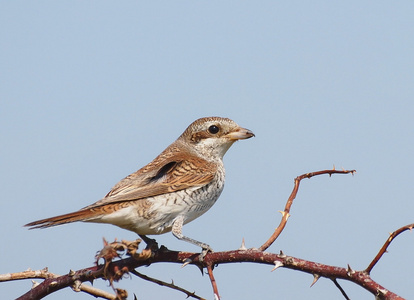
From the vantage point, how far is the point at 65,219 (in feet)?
13.8

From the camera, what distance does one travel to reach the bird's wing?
4.97 meters

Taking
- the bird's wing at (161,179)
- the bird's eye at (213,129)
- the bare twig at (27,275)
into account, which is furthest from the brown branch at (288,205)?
the bird's eye at (213,129)

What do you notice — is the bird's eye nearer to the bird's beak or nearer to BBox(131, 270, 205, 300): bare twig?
the bird's beak

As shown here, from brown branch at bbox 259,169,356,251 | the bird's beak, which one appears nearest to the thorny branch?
brown branch at bbox 259,169,356,251

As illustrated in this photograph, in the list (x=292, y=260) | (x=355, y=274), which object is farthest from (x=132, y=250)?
(x=355, y=274)

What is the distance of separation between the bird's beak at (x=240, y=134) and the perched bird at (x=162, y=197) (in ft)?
0.08

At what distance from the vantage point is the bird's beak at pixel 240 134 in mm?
→ 6109

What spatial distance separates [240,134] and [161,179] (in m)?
1.22

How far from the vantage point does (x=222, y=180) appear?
571 cm

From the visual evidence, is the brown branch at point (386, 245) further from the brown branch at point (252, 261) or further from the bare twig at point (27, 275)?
the bare twig at point (27, 275)

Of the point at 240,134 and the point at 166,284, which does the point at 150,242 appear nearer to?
the point at 240,134

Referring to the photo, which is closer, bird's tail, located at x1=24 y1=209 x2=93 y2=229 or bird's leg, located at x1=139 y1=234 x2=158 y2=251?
bird's tail, located at x1=24 y1=209 x2=93 y2=229

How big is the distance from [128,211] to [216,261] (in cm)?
170

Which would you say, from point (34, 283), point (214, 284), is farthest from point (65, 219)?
point (214, 284)
